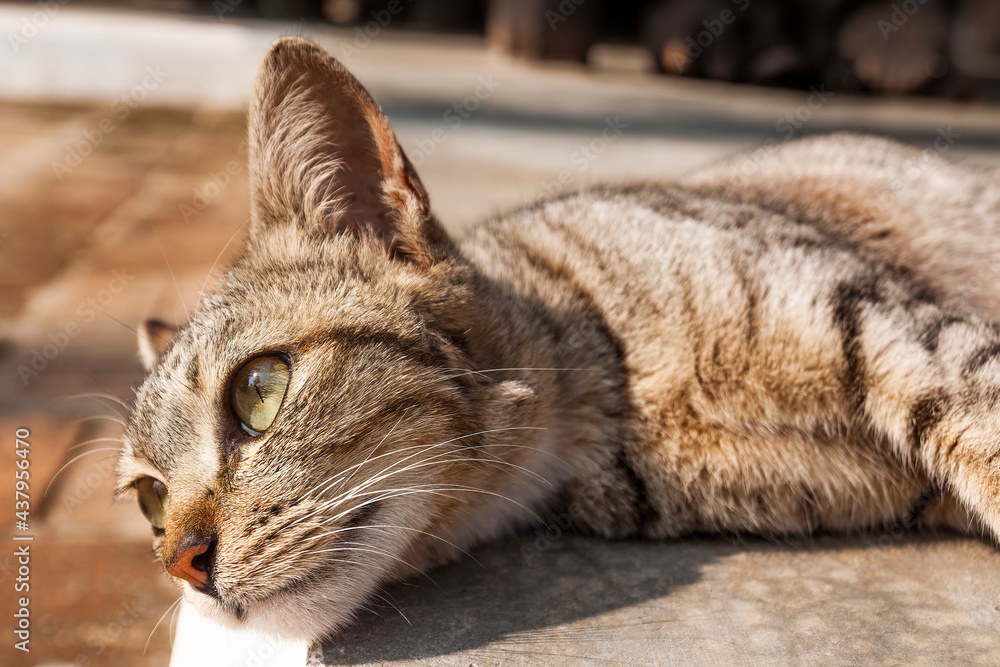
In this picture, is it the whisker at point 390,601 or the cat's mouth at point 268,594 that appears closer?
the cat's mouth at point 268,594

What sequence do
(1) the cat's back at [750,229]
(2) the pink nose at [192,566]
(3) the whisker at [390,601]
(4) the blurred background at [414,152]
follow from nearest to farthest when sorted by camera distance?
(2) the pink nose at [192,566], (3) the whisker at [390,601], (4) the blurred background at [414,152], (1) the cat's back at [750,229]

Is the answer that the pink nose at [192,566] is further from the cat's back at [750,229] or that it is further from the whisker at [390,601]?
the cat's back at [750,229]

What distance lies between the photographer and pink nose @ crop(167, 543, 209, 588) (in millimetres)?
1631

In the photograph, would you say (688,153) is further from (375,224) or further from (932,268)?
(375,224)

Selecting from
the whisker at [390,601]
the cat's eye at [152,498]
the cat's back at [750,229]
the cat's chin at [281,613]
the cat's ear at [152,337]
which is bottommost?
the whisker at [390,601]

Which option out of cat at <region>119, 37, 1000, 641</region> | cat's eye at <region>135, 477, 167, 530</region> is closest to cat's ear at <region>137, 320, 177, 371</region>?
cat at <region>119, 37, 1000, 641</region>

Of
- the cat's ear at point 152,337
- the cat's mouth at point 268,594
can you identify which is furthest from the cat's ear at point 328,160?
the cat's mouth at point 268,594

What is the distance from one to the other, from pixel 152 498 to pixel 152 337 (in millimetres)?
635

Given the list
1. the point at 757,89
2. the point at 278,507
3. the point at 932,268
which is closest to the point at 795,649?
the point at 278,507

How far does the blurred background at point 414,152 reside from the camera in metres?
2.01

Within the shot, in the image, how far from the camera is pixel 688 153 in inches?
224

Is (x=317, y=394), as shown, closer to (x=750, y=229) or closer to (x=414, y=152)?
(x=750, y=229)

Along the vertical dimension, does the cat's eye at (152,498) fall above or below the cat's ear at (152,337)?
below

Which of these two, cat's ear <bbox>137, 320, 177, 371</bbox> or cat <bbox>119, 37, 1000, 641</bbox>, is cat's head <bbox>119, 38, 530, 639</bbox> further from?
cat's ear <bbox>137, 320, 177, 371</bbox>
